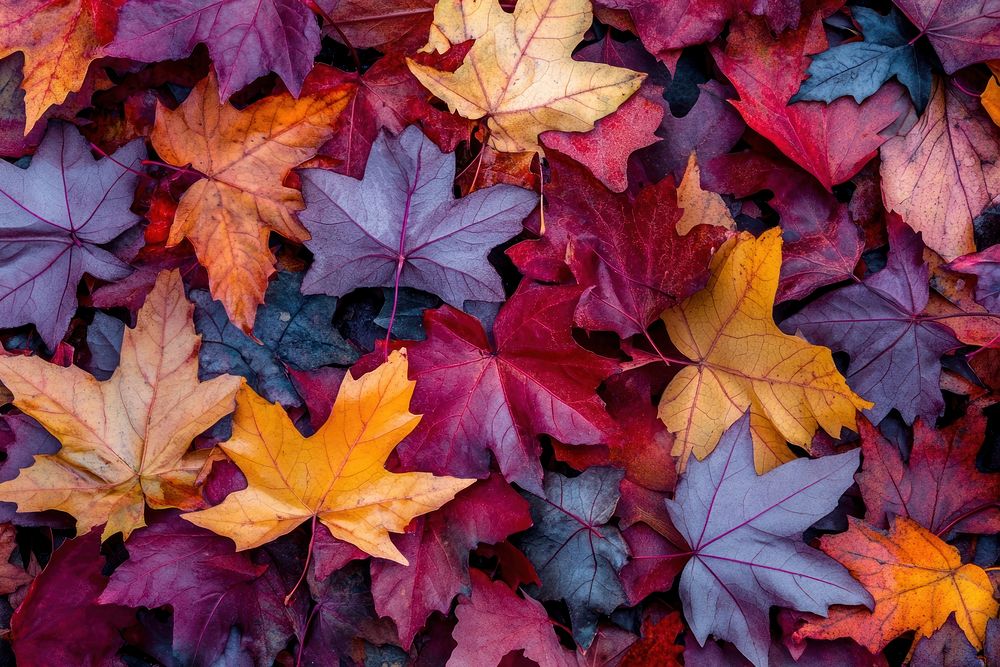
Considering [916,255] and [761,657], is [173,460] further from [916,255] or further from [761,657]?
[916,255]

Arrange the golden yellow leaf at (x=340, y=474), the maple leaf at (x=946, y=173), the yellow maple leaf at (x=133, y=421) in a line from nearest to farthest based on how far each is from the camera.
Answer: the golden yellow leaf at (x=340, y=474), the yellow maple leaf at (x=133, y=421), the maple leaf at (x=946, y=173)

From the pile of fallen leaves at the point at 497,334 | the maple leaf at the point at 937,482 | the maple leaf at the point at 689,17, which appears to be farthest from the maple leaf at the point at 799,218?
the maple leaf at the point at 937,482

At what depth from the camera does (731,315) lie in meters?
1.51

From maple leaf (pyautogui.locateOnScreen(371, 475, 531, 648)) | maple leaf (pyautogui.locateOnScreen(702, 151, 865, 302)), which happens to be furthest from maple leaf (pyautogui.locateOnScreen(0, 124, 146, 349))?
maple leaf (pyautogui.locateOnScreen(702, 151, 865, 302))

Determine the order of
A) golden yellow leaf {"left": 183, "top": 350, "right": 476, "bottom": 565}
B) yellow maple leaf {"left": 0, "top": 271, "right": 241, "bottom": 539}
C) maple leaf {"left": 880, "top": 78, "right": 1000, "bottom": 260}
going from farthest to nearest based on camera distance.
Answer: maple leaf {"left": 880, "top": 78, "right": 1000, "bottom": 260} → yellow maple leaf {"left": 0, "top": 271, "right": 241, "bottom": 539} → golden yellow leaf {"left": 183, "top": 350, "right": 476, "bottom": 565}

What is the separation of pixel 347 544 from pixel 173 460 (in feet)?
1.33

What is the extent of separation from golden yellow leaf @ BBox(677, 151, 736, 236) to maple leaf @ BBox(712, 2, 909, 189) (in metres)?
0.17

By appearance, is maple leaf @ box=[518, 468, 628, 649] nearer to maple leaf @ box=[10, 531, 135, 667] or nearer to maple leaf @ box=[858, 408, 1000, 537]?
maple leaf @ box=[858, 408, 1000, 537]

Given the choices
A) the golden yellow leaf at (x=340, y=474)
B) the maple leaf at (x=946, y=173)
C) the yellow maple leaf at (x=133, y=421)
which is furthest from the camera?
A: the maple leaf at (x=946, y=173)

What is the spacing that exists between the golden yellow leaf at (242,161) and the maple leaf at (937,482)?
4.48ft

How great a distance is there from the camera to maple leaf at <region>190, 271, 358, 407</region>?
63.0 inches

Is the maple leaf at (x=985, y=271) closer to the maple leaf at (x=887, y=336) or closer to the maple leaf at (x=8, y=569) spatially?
the maple leaf at (x=887, y=336)

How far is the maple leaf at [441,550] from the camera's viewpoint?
4.93 ft

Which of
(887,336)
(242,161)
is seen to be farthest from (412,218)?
(887,336)
